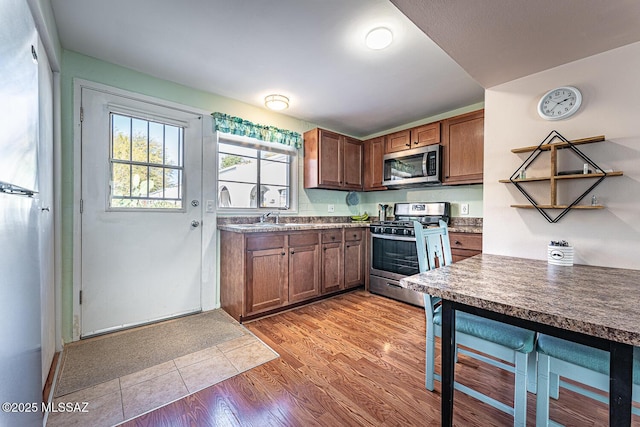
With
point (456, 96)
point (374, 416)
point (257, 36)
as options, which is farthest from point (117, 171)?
point (456, 96)

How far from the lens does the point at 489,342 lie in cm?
124

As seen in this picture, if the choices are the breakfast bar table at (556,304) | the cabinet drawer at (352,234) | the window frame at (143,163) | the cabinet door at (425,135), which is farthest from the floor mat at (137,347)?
the cabinet door at (425,135)

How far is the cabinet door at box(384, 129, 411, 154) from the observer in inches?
136

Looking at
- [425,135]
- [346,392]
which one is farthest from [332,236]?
[346,392]

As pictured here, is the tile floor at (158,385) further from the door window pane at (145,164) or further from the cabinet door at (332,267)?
the door window pane at (145,164)

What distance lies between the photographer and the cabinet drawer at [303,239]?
2830mm

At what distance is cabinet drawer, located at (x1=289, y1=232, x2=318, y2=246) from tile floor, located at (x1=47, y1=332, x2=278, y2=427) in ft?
3.48

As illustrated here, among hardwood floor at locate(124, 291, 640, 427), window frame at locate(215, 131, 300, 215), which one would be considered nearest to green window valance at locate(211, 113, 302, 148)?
window frame at locate(215, 131, 300, 215)

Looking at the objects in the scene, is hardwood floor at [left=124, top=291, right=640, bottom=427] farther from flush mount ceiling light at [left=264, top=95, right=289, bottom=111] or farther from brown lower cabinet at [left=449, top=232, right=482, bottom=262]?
flush mount ceiling light at [left=264, top=95, right=289, bottom=111]

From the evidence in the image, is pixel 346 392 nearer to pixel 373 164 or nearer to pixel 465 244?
pixel 465 244

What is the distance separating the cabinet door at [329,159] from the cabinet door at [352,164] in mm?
108

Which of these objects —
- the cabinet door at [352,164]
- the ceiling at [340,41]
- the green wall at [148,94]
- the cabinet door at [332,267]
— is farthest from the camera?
the cabinet door at [352,164]

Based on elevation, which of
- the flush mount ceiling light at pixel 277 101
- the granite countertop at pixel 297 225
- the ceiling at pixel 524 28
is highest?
the flush mount ceiling light at pixel 277 101

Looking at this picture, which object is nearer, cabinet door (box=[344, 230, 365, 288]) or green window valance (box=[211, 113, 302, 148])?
green window valance (box=[211, 113, 302, 148])
